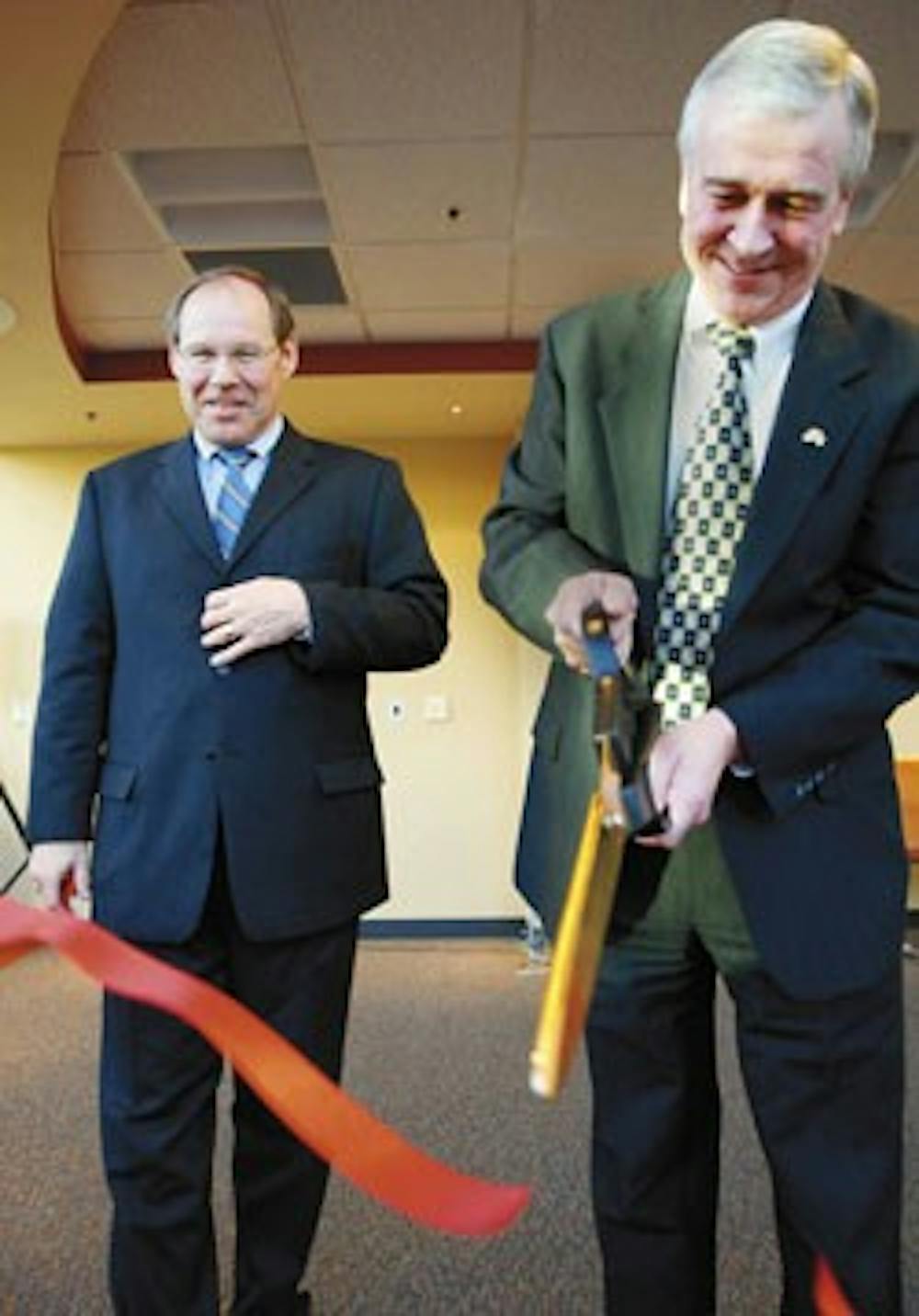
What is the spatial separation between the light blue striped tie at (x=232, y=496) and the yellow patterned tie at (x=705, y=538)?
0.69 meters

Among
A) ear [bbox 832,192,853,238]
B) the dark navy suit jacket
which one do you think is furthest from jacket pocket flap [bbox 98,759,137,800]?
ear [bbox 832,192,853,238]

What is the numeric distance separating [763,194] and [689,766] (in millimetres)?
464

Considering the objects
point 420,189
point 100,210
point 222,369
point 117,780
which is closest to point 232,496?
point 222,369

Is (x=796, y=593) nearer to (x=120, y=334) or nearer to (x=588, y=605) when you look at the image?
(x=588, y=605)

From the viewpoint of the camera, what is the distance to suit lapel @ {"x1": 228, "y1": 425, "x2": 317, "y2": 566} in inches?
61.6

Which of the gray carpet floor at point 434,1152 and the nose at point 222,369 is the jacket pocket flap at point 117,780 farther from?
the gray carpet floor at point 434,1152

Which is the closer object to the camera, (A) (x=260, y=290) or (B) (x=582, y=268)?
(A) (x=260, y=290)

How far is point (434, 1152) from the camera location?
2.72 metres

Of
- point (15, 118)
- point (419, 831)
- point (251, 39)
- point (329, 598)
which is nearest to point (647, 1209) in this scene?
point (329, 598)

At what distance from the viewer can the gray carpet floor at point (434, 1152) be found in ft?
6.45

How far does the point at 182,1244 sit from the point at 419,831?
4.55 meters

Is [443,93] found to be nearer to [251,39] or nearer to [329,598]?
[251,39]

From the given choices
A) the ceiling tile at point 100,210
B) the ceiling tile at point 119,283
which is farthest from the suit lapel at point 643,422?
the ceiling tile at point 119,283

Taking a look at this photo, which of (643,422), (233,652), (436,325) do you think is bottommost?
(233,652)
